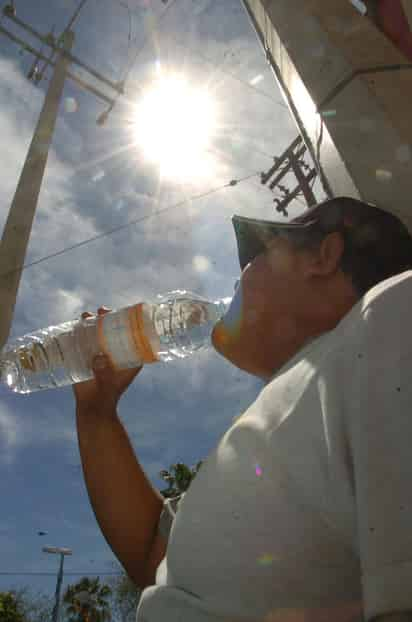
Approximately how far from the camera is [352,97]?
1871mm

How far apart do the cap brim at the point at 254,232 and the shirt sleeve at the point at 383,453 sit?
2.76ft

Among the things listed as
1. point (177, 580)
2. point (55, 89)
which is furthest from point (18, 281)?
point (55, 89)

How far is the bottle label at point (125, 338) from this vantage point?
2.32m

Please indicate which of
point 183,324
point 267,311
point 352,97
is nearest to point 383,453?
point 267,311

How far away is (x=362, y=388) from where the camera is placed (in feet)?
1.95

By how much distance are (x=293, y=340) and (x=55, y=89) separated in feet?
23.4

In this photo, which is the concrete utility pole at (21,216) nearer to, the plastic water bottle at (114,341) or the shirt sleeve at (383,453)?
the plastic water bottle at (114,341)

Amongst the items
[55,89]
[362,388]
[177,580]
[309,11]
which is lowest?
[177,580]

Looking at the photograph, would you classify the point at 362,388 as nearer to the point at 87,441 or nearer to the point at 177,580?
the point at 177,580

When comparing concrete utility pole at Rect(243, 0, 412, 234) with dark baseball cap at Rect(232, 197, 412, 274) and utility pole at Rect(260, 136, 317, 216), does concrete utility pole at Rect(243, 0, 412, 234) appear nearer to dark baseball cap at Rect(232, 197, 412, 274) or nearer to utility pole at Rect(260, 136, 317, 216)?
dark baseball cap at Rect(232, 197, 412, 274)

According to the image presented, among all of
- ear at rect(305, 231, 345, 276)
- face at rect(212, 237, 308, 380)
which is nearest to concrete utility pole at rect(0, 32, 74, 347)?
face at rect(212, 237, 308, 380)

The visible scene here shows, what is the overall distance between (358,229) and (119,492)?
1436 millimetres

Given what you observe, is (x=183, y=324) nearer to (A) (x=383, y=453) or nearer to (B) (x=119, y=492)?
(B) (x=119, y=492)

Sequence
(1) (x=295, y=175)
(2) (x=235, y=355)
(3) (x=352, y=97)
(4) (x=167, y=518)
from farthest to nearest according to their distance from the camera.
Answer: (1) (x=295, y=175) → (3) (x=352, y=97) → (4) (x=167, y=518) → (2) (x=235, y=355)
